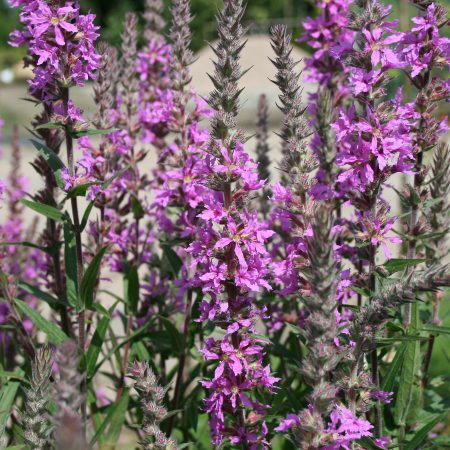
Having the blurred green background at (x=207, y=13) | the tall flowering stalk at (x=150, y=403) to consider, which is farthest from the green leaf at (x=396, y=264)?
the blurred green background at (x=207, y=13)

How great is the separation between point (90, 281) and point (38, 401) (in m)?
1.14

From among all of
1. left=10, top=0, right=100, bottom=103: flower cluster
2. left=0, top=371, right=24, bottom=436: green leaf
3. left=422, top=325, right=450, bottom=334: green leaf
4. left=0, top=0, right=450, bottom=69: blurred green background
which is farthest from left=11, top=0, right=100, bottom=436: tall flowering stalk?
left=0, top=0, right=450, bottom=69: blurred green background

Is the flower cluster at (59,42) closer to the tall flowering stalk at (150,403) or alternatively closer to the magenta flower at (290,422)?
the tall flowering stalk at (150,403)

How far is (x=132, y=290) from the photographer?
12.7 feet

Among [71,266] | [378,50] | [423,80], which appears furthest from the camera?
[71,266]

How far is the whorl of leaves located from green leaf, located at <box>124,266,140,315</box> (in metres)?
1.64

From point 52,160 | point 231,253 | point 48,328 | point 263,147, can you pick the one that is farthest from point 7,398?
point 263,147

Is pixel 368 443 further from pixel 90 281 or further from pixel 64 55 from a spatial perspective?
pixel 64 55

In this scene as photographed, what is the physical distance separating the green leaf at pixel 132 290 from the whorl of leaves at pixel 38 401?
164 centimetres

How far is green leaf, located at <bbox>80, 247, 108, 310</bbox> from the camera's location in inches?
122

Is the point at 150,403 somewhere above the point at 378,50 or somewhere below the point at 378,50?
below

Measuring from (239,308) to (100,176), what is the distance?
1.44m

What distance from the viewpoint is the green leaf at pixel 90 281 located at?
10.2ft

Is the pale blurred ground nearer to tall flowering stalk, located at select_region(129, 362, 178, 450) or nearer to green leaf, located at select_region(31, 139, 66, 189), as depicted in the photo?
green leaf, located at select_region(31, 139, 66, 189)
